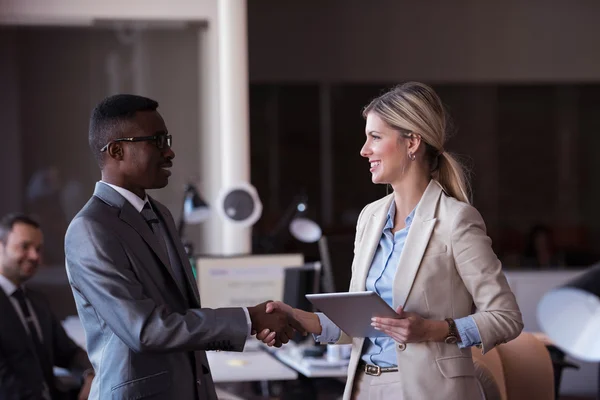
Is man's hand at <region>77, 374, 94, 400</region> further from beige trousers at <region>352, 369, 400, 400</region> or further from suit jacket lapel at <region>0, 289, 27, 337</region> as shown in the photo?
beige trousers at <region>352, 369, 400, 400</region>

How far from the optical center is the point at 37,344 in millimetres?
4375

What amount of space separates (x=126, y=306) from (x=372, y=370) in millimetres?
771

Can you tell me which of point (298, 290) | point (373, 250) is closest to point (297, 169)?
point (298, 290)

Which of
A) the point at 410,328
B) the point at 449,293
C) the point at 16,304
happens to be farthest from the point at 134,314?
the point at 16,304

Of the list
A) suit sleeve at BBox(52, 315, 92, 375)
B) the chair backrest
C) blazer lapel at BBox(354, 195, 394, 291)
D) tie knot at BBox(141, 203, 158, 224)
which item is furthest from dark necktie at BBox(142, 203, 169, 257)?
suit sleeve at BBox(52, 315, 92, 375)

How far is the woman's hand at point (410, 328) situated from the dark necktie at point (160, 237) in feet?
1.80

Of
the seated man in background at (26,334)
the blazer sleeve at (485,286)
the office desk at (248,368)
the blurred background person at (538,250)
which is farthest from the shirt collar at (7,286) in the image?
the blurred background person at (538,250)

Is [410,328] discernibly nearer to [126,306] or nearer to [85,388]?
[126,306]

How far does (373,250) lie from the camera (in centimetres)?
261

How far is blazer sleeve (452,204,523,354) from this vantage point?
2363 mm

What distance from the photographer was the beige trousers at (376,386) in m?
2.43

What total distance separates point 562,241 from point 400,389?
27.2ft

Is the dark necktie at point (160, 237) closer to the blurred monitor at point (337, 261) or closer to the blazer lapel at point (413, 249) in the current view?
the blazer lapel at point (413, 249)

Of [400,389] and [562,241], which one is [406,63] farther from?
[400,389]
